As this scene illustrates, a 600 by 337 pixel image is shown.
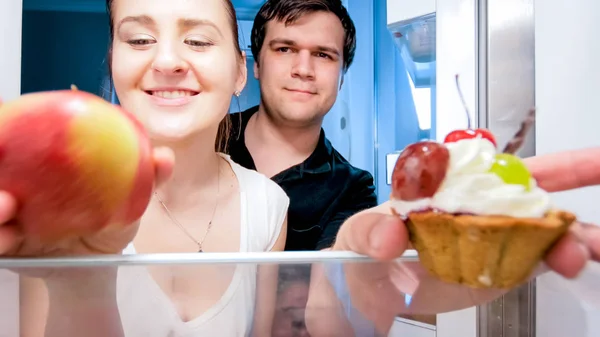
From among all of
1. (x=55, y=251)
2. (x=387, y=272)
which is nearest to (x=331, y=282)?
(x=387, y=272)

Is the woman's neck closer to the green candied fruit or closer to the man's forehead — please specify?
the man's forehead

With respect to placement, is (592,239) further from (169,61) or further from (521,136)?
(169,61)

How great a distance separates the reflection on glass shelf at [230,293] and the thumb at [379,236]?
2 cm

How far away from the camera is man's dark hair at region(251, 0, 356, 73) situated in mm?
930

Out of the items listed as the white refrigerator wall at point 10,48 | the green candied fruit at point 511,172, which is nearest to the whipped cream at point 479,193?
the green candied fruit at point 511,172

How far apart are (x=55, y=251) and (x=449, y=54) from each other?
0.82 metres

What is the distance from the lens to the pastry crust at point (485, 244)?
403mm

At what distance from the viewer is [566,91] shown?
0.87 metres

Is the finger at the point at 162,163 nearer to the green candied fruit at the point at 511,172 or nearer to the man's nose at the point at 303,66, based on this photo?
the green candied fruit at the point at 511,172

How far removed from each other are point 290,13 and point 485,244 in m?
0.67

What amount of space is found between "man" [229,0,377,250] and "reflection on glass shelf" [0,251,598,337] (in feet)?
1.11

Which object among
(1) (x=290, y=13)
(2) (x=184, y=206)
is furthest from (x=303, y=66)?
(2) (x=184, y=206)

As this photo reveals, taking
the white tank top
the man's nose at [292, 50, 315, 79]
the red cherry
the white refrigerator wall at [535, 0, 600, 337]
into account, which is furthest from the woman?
the white refrigerator wall at [535, 0, 600, 337]

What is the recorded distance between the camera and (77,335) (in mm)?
493
